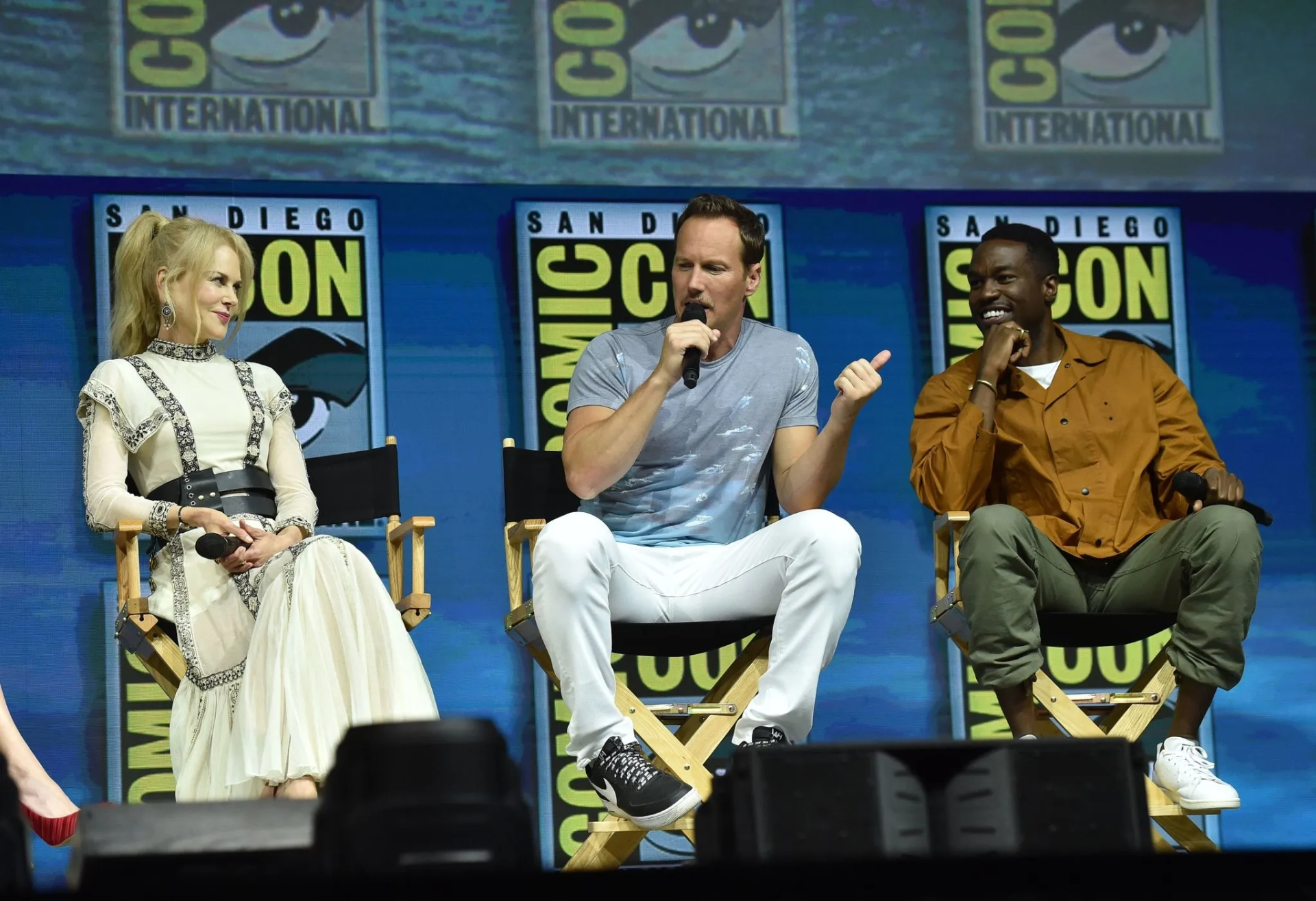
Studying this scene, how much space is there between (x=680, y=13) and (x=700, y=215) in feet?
3.61

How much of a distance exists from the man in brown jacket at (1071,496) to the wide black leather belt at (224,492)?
1404 mm

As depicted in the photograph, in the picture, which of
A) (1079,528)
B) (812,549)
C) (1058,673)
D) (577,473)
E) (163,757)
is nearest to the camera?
(812,549)

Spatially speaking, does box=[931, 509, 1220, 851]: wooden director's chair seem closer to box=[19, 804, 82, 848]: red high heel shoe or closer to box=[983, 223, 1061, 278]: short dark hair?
box=[983, 223, 1061, 278]: short dark hair

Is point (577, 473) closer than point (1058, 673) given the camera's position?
Yes

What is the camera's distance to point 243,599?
3.54 m

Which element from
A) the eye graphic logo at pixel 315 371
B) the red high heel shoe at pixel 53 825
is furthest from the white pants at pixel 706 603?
the eye graphic logo at pixel 315 371

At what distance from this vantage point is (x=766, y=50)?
14.8ft

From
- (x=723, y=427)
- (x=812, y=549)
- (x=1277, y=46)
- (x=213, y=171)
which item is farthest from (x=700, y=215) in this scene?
(x=1277, y=46)

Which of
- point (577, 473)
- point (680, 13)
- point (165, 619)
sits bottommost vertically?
point (165, 619)

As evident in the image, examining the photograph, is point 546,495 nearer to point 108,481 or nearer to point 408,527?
point 408,527

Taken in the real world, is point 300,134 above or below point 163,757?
above

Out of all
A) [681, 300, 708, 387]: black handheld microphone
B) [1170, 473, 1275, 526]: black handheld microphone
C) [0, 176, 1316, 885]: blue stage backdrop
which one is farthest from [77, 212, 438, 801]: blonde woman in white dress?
[1170, 473, 1275, 526]: black handheld microphone

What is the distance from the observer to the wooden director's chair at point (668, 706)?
124 inches

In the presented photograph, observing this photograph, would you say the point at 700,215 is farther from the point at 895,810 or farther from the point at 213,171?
the point at 895,810
